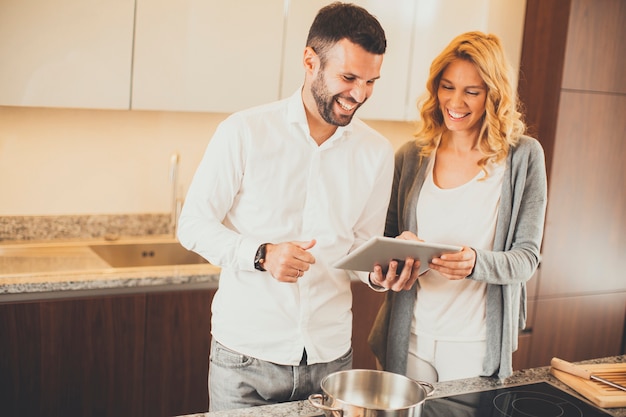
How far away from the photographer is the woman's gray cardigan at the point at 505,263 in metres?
2.02

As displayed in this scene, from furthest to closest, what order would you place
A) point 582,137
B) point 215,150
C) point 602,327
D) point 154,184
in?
point 602,327, point 582,137, point 154,184, point 215,150

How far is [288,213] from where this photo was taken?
6.18 ft

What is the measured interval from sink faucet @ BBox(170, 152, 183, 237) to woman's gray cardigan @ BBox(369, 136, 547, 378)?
135cm

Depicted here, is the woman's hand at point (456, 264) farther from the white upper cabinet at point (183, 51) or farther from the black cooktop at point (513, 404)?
the white upper cabinet at point (183, 51)

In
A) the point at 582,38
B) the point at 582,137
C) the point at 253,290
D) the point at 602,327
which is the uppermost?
the point at 582,38

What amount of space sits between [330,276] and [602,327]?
7.98ft

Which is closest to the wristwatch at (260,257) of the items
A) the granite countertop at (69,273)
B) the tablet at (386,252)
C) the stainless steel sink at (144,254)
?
the tablet at (386,252)

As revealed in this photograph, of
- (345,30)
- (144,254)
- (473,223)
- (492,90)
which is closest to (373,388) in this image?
(473,223)

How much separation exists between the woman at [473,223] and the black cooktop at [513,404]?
0.25m

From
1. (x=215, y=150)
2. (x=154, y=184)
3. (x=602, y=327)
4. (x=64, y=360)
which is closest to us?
Answer: (x=215, y=150)

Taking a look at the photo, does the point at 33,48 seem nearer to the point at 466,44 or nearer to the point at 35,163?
the point at 35,163

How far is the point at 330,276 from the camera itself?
1.93 meters

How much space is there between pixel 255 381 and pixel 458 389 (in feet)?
1.64

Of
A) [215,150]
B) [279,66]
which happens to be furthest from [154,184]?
[215,150]
